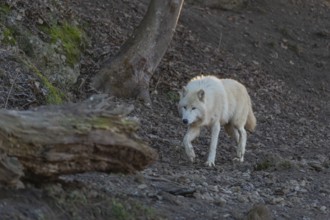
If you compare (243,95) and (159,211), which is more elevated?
(243,95)

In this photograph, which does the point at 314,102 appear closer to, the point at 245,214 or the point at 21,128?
the point at 245,214

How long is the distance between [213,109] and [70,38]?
3.81 metres

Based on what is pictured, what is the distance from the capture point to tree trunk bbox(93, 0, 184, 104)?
13.9 meters

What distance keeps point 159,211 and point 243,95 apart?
6122mm

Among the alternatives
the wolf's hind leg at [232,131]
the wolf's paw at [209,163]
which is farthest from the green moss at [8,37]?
the wolf's hind leg at [232,131]

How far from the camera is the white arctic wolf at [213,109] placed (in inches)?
450

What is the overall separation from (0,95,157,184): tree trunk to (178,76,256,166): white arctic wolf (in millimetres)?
5197

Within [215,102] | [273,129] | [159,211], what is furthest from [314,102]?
[159,211]

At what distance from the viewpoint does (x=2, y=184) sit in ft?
18.3

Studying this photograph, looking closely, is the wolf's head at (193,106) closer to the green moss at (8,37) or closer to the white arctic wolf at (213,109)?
the white arctic wolf at (213,109)

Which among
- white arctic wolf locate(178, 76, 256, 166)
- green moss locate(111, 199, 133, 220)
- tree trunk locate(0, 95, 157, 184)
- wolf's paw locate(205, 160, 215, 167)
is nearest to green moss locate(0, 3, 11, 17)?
white arctic wolf locate(178, 76, 256, 166)

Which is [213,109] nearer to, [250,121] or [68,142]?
[250,121]

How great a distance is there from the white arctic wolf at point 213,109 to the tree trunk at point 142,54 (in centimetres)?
198

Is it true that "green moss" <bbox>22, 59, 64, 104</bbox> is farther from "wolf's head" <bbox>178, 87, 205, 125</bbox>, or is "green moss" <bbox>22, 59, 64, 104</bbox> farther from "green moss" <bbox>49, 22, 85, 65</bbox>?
"green moss" <bbox>49, 22, 85, 65</bbox>
